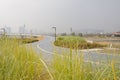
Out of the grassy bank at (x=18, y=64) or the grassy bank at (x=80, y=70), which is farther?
the grassy bank at (x=18, y=64)

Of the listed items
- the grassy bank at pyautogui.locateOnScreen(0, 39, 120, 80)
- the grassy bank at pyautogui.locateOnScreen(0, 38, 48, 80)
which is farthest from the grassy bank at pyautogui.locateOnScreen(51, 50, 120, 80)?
the grassy bank at pyautogui.locateOnScreen(0, 38, 48, 80)

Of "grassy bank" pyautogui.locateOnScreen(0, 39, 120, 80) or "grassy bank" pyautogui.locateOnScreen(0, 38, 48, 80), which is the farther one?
"grassy bank" pyautogui.locateOnScreen(0, 38, 48, 80)

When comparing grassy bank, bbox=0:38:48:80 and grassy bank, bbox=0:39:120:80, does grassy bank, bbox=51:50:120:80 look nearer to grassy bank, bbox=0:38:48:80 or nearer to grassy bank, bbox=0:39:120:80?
grassy bank, bbox=0:39:120:80

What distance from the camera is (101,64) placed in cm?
388

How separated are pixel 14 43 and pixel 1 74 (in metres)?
1.76

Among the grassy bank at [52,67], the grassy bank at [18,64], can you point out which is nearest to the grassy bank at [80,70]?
the grassy bank at [52,67]

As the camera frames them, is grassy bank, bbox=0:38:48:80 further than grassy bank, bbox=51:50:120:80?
Yes

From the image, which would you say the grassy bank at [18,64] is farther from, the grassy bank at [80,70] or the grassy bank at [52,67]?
the grassy bank at [80,70]

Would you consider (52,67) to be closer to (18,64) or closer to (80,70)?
(18,64)

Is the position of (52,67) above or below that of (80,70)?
below

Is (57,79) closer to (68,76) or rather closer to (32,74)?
(68,76)

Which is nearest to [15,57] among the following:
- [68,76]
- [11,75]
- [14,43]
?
[11,75]

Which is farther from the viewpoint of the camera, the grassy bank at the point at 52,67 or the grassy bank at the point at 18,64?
the grassy bank at the point at 18,64

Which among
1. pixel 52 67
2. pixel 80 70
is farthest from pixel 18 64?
pixel 80 70
